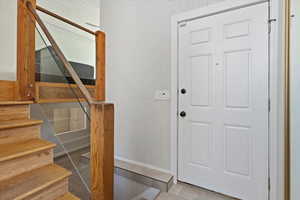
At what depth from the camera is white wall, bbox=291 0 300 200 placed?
45.0 inches

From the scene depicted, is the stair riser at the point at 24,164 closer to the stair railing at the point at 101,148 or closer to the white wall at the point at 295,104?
the stair railing at the point at 101,148

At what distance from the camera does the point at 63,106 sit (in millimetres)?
2156

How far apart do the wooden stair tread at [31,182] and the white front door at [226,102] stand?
132 cm

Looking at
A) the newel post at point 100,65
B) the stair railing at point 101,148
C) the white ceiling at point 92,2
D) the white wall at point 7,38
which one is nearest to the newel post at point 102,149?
the stair railing at point 101,148

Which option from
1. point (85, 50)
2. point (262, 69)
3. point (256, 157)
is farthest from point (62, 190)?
point (262, 69)

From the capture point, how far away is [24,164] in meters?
1.20

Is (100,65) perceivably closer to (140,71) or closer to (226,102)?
(140,71)

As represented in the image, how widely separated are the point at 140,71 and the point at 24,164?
1609mm

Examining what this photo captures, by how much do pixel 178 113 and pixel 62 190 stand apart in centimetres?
140

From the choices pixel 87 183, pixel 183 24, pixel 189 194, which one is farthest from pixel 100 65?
pixel 189 194

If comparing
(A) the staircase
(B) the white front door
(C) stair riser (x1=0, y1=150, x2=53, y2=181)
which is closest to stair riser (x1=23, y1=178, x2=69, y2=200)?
(A) the staircase

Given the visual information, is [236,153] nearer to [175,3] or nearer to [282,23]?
[282,23]

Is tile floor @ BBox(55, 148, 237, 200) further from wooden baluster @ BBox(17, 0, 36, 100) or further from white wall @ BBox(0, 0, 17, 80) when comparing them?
white wall @ BBox(0, 0, 17, 80)

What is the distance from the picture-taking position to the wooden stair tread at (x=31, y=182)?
102 cm
